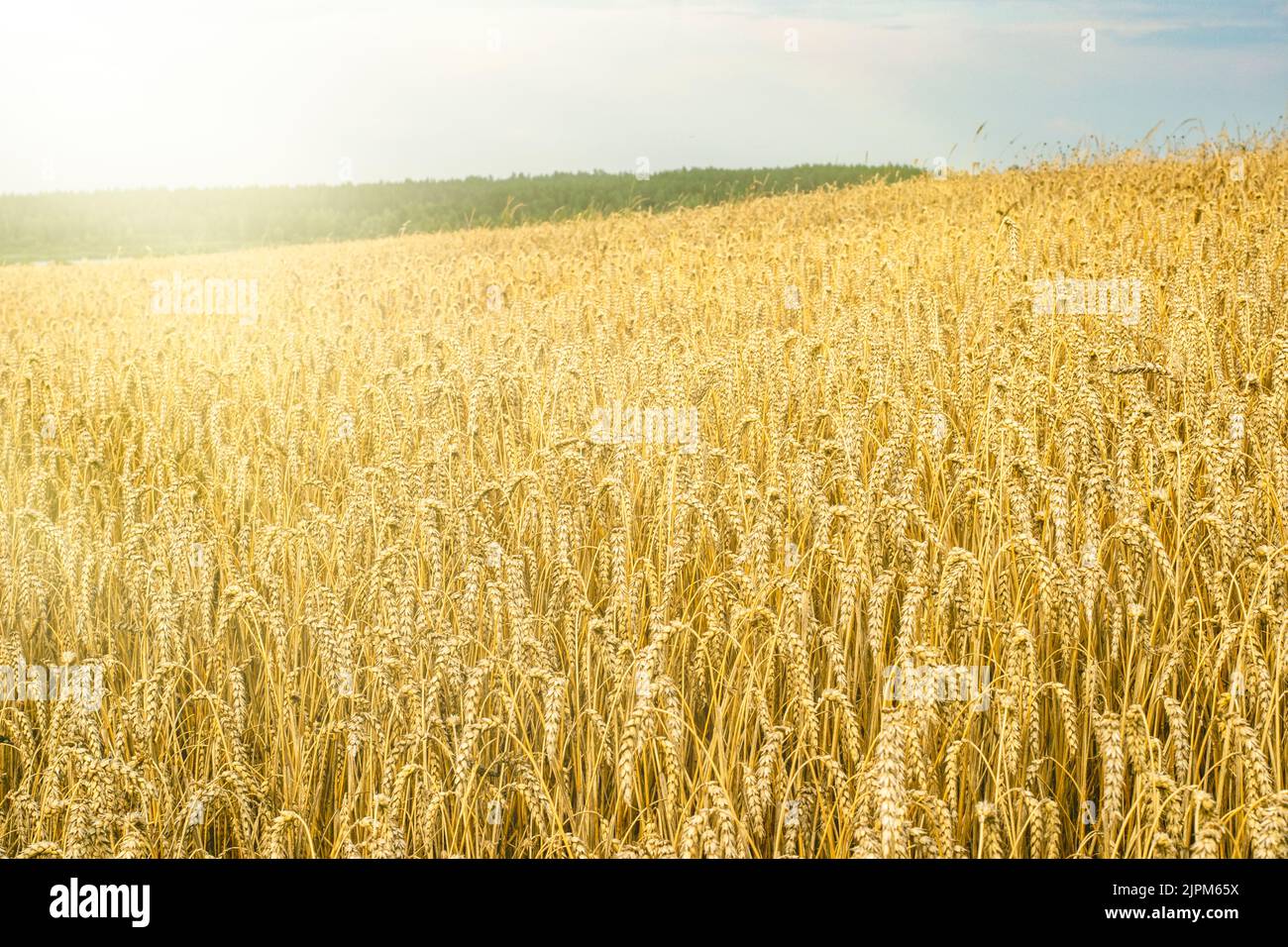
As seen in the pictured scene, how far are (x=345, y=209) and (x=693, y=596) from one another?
74.5ft

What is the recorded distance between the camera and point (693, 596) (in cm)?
230

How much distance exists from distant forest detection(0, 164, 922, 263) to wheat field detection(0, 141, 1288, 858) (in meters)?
16.0

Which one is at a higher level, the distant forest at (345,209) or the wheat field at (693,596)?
the distant forest at (345,209)

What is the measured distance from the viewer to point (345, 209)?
2281cm

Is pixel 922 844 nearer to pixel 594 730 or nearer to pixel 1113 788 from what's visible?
pixel 1113 788

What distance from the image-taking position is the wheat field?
5.39 ft

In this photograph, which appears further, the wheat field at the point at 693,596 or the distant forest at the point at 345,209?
the distant forest at the point at 345,209

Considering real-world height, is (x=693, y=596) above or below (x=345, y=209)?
below

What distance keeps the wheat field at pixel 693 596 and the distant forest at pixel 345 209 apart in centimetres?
1604

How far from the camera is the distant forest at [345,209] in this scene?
2097 centimetres

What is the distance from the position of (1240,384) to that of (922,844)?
8.10 feet

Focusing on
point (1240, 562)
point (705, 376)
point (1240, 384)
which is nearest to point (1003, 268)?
point (1240, 384)

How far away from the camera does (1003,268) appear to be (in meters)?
4.74

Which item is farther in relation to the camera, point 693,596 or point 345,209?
point 345,209
